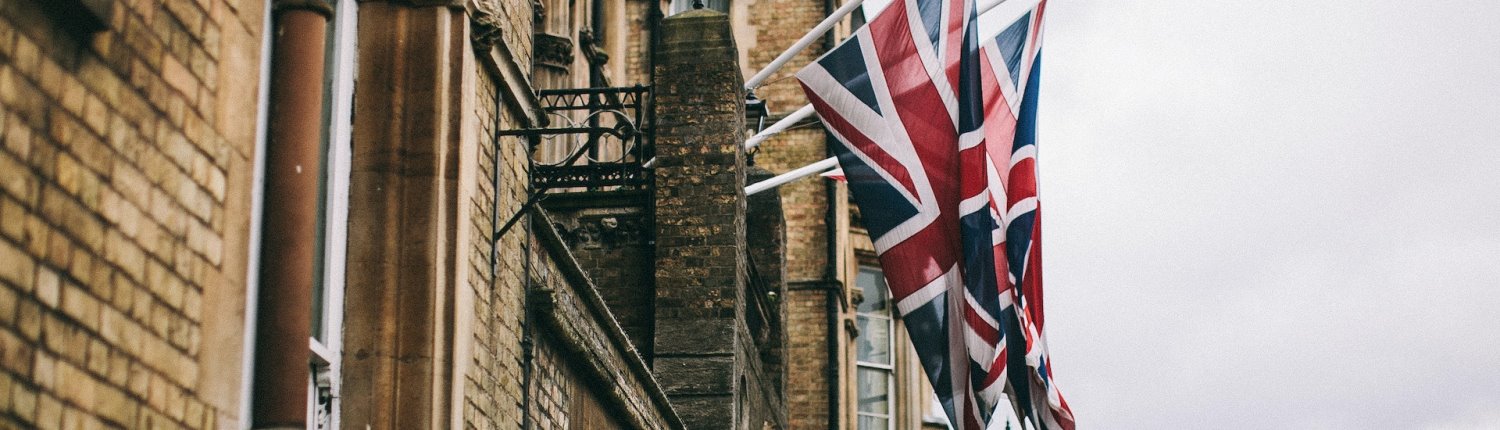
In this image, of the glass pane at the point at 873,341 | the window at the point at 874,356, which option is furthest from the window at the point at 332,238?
the glass pane at the point at 873,341

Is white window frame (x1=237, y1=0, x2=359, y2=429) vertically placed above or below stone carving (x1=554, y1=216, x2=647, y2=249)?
below

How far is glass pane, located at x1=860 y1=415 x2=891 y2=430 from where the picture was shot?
33.8 metres

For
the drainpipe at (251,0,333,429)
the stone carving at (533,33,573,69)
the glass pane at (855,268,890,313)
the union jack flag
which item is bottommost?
the drainpipe at (251,0,333,429)

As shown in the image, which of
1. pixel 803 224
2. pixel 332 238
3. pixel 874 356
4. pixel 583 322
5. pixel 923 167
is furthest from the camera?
pixel 874 356

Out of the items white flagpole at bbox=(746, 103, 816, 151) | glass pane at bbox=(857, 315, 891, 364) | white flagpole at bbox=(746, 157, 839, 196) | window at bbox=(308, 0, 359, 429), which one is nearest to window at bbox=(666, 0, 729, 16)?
glass pane at bbox=(857, 315, 891, 364)

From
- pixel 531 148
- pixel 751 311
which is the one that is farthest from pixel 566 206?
pixel 531 148

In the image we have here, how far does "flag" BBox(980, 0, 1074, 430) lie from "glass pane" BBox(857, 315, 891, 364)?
48.3 ft

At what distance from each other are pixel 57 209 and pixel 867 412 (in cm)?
2770

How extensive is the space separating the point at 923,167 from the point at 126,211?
11.4 meters

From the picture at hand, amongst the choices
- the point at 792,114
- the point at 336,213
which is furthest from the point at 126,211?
the point at 792,114

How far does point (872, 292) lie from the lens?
34781mm

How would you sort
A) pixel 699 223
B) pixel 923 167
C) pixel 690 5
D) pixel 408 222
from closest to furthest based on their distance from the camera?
pixel 408 222, pixel 923 167, pixel 699 223, pixel 690 5

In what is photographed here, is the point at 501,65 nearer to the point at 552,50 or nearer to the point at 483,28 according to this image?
the point at 483,28

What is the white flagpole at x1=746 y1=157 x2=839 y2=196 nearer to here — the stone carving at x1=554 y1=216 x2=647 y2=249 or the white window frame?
the stone carving at x1=554 y1=216 x2=647 y2=249
